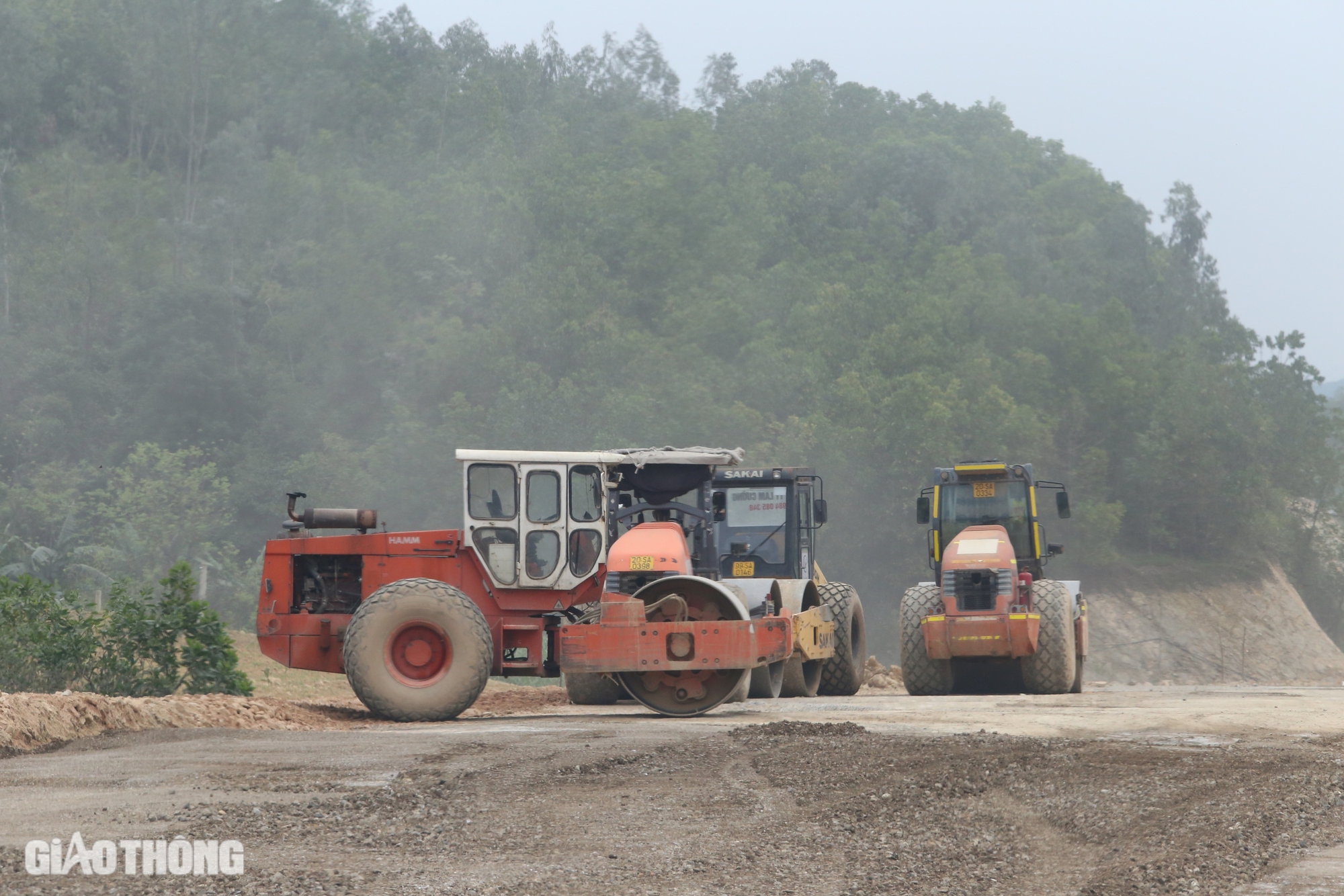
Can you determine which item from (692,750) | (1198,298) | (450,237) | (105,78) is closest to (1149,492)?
(1198,298)

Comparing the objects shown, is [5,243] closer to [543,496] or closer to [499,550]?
[499,550]

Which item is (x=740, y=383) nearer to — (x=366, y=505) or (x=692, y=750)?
(x=366, y=505)

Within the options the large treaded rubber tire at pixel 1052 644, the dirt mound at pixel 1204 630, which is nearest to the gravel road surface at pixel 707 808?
the large treaded rubber tire at pixel 1052 644

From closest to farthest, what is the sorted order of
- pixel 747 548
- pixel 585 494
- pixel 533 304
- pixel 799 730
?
pixel 799 730 → pixel 585 494 → pixel 747 548 → pixel 533 304

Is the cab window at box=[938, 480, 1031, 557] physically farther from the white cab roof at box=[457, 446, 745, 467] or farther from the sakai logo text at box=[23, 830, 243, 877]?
the sakai logo text at box=[23, 830, 243, 877]

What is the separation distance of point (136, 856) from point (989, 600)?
12737mm

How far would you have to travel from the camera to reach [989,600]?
57.3 feet

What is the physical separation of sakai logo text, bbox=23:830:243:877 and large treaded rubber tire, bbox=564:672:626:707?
8.91m

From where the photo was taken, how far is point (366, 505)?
55.8 m

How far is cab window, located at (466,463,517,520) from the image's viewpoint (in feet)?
47.3

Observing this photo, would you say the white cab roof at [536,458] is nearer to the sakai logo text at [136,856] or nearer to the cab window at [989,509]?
the cab window at [989,509]

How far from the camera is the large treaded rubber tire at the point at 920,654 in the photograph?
1816 cm

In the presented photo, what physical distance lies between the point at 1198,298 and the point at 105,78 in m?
64.6

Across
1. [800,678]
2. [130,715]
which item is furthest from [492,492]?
[800,678]
